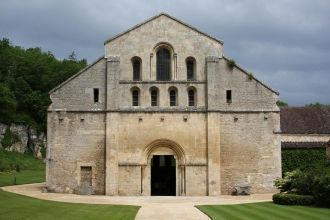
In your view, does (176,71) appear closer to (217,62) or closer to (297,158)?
(217,62)

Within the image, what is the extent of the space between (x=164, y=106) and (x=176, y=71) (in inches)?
116

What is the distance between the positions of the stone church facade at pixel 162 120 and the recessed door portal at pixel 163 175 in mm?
1696

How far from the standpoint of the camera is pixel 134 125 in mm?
39188

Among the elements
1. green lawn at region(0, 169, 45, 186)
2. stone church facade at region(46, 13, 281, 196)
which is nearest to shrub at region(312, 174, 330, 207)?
stone church facade at region(46, 13, 281, 196)

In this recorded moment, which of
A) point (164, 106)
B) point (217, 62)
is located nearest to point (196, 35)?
point (217, 62)

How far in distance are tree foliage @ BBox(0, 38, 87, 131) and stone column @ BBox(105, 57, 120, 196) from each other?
149 feet

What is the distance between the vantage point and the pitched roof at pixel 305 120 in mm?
49469

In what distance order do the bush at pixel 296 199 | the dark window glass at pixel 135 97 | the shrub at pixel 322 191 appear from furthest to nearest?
the dark window glass at pixel 135 97 → the bush at pixel 296 199 → the shrub at pixel 322 191

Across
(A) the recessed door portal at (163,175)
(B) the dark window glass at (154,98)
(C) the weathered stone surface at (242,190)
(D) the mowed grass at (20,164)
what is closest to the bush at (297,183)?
(C) the weathered stone surface at (242,190)

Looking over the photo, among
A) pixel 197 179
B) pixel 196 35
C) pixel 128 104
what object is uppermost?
pixel 196 35

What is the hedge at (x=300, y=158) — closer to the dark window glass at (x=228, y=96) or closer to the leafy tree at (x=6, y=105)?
the dark window glass at (x=228, y=96)

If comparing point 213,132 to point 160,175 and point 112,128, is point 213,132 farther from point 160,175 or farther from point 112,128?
point 112,128

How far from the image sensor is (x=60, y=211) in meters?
25.4

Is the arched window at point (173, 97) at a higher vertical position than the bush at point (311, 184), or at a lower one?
higher
